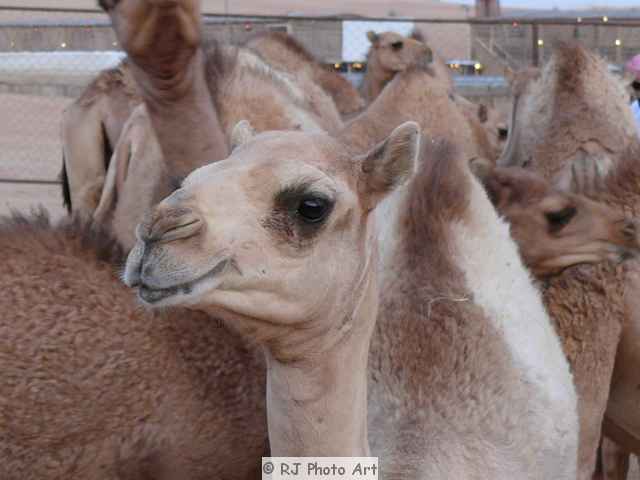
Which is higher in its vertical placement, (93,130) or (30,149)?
(93,130)

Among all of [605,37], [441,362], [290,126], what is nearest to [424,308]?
[441,362]

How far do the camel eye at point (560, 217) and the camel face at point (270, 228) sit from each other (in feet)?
5.23

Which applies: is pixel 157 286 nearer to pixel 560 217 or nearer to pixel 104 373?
pixel 104 373

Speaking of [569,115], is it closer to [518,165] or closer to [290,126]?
[518,165]

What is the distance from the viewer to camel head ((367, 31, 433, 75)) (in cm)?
898

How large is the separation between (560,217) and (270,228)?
194 centimetres

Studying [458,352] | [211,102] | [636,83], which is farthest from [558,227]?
[636,83]

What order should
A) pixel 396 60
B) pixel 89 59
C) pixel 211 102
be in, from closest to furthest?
pixel 211 102, pixel 396 60, pixel 89 59

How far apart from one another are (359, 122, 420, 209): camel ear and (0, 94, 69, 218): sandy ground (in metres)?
8.15

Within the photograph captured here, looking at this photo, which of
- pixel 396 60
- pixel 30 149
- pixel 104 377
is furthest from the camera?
pixel 30 149

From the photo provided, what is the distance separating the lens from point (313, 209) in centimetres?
249

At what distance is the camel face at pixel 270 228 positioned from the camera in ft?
7.38

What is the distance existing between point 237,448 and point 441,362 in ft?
2.03

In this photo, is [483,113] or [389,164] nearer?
[389,164]
